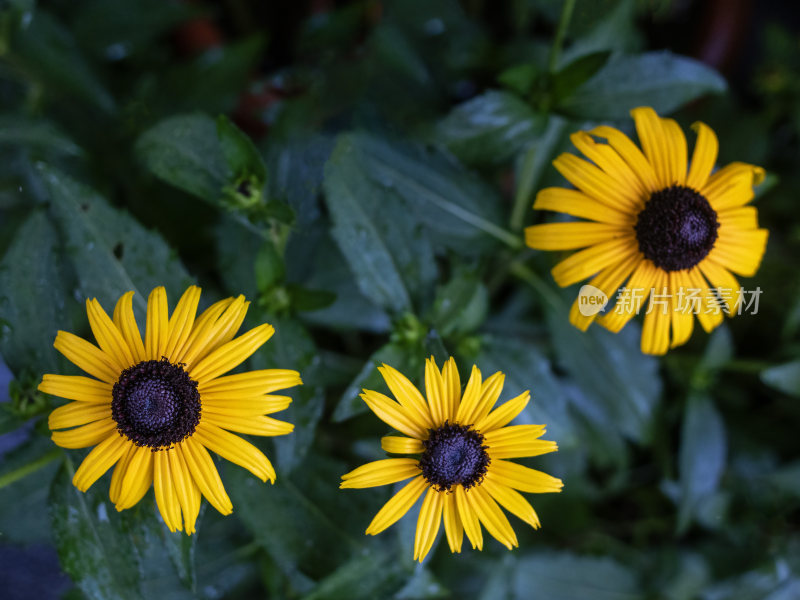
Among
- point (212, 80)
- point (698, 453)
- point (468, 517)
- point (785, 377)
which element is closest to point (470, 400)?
point (468, 517)

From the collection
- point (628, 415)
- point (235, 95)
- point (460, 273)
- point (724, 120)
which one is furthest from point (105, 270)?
point (724, 120)

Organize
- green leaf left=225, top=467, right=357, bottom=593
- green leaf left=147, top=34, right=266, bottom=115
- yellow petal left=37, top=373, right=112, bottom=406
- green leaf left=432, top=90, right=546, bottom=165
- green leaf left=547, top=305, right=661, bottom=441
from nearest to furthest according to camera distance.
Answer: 1. yellow petal left=37, top=373, right=112, bottom=406
2. green leaf left=225, top=467, right=357, bottom=593
3. green leaf left=432, top=90, right=546, bottom=165
4. green leaf left=547, top=305, right=661, bottom=441
5. green leaf left=147, top=34, right=266, bottom=115

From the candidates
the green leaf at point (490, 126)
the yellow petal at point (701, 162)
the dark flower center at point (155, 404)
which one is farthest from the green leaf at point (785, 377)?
the dark flower center at point (155, 404)

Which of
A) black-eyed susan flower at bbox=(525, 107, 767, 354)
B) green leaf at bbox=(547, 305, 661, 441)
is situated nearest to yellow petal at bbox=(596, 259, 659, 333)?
black-eyed susan flower at bbox=(525, 107, 767, 354)

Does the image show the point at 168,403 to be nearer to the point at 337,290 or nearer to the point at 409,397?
the point at 409,397

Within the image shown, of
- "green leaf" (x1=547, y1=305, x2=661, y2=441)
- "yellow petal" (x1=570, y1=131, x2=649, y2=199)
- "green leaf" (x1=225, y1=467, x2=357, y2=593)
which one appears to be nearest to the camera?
"yellow petal" (x1=570, y1=131, x2=649, y2=199)

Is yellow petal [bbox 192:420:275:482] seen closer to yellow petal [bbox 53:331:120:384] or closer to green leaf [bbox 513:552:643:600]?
yellow petal [bbox 53:331:120:384]
